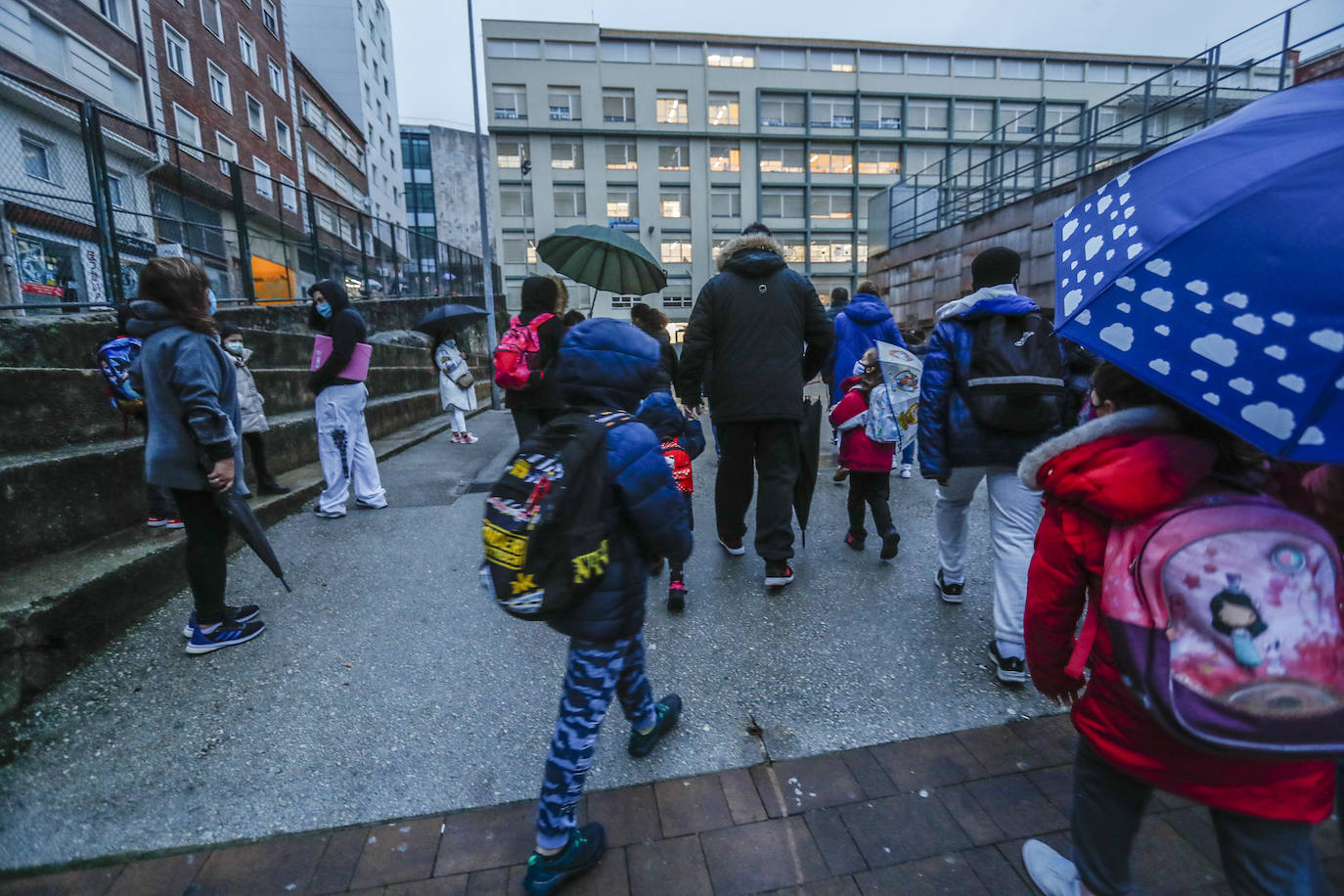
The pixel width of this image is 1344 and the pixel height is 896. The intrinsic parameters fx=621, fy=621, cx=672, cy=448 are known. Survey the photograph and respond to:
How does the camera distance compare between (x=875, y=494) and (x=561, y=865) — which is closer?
(x=561, y=865)

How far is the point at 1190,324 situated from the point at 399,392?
1074 cm

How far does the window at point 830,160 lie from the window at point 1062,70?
15708 millimetres

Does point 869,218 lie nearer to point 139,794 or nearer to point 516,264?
point 139,794

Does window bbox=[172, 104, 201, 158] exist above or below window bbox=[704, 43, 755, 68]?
below

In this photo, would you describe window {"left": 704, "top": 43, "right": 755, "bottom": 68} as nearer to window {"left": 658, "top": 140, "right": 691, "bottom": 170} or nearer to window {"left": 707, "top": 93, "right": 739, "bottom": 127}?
window {"left": 707, "top": 93, "right": 739, "bottom": 127}

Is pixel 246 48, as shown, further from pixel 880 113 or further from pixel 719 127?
pixel 880 113

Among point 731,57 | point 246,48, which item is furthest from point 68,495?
point 731,57

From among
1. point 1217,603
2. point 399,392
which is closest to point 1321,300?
point 1217,603

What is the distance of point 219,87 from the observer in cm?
2262

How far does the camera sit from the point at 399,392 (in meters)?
10.3

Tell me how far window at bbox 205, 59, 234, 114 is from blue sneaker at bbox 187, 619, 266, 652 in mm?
26963

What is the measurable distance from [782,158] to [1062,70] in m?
21.4

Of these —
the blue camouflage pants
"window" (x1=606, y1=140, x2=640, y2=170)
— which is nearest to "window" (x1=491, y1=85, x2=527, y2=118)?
"window" (x1=606, y1=140, x2=640, y2=170)

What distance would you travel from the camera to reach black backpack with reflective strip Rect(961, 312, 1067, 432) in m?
2.70
